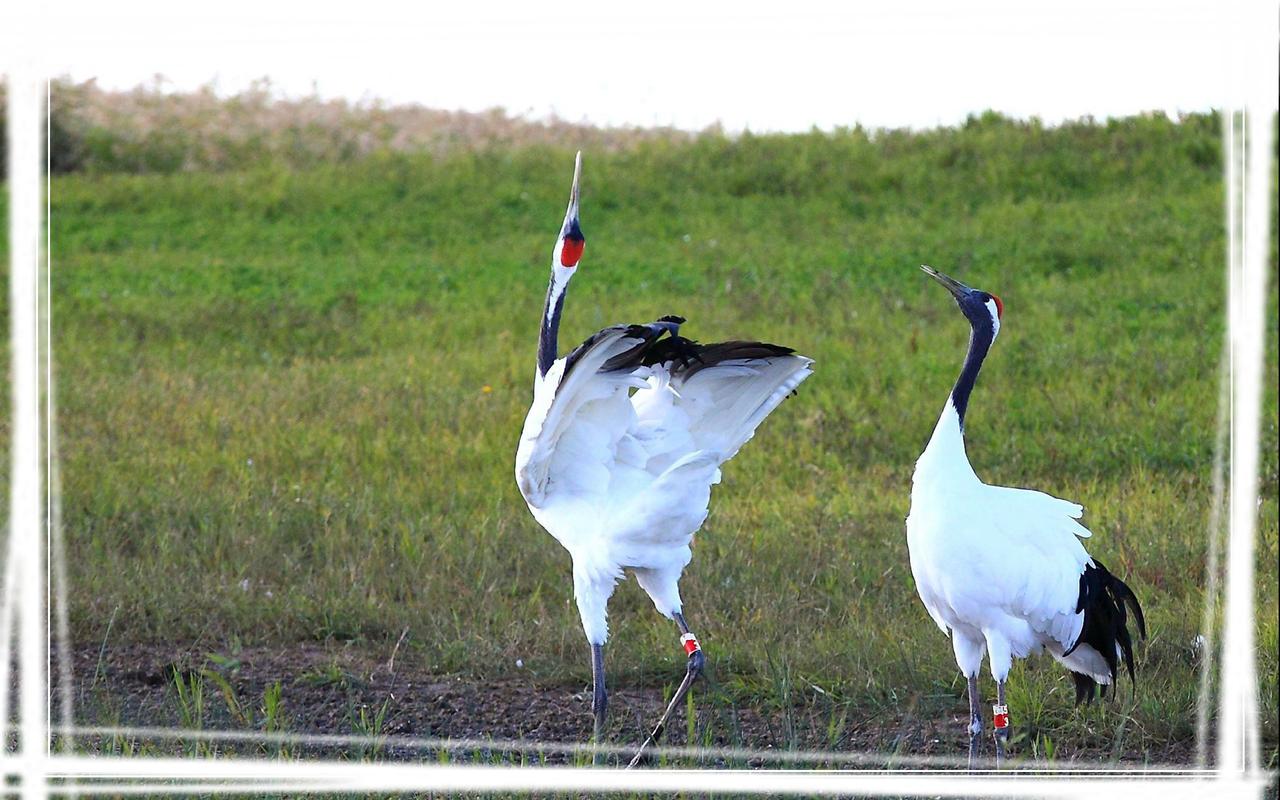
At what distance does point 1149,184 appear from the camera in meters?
11.4

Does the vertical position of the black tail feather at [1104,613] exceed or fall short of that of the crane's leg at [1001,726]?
it exceeds it

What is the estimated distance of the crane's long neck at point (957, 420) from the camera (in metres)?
3.96

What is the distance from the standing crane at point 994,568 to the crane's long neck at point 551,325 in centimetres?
114

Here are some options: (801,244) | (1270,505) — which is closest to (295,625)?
(1270,505)

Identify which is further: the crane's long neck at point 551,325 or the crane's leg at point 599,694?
the crane's long neck at point 551,325

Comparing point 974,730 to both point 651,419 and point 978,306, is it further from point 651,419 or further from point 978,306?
point 651,419

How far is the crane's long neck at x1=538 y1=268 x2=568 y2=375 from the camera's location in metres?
4.41

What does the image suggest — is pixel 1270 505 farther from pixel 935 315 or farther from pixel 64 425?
pixel 64 425

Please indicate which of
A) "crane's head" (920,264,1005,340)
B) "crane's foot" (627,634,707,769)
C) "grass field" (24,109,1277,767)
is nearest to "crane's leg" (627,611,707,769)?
"crane's foot" (627,634,707,769)

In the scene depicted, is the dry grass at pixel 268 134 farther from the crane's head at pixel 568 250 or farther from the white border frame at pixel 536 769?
the white border frame at pixel 536 769

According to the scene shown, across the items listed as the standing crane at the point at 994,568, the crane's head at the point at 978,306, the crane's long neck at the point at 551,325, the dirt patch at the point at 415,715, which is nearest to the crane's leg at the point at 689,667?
the dirt patch at the point at 415,715

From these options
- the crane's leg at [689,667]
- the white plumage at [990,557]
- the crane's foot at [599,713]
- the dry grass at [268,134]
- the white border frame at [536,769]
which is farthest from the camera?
the dry grass at [268,134]

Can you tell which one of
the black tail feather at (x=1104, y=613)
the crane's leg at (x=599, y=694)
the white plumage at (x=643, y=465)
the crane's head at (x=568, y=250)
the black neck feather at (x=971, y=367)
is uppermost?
the crane's head at (x=568, y=250)

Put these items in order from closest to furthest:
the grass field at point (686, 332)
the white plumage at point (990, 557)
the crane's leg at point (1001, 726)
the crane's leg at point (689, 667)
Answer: the white plumage at point (990, 557) < the crane's leg at point (1001, 726) < the crane's leg at point (689, 667) < the grass field at point (686, 332)
